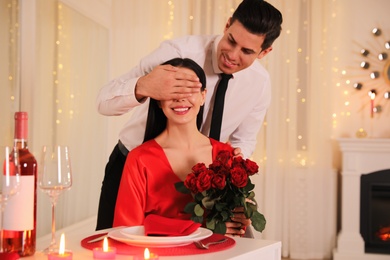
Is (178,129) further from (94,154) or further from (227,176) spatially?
(94,154)

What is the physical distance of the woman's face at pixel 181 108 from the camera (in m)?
2.18

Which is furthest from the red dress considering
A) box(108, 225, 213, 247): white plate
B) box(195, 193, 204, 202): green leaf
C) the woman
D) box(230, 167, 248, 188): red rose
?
box(108, 225, 213, 247): white plate

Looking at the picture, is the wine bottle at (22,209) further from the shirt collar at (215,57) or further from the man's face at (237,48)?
the shirt collar at (215,57)

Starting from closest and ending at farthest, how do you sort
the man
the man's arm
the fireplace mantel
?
1. the man's arm
2. the man
3. the fireplace mantel

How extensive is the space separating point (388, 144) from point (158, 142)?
3628 mm

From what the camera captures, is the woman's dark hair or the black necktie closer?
the woman's dark hair

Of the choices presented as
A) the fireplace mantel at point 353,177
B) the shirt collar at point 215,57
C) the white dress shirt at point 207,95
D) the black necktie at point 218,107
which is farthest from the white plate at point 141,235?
the fireplace mantel at point 353,177

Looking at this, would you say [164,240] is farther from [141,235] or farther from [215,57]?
[215,57]

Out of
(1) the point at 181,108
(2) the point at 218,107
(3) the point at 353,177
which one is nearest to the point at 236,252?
(1) the point at 181,108

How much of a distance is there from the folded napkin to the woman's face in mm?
567

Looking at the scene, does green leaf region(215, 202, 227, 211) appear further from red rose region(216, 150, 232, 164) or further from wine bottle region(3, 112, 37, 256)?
wine bottle region(3, 112, 37, 256)

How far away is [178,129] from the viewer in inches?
87.1

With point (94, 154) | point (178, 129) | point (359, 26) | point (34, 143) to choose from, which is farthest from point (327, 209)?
point (178, 129)

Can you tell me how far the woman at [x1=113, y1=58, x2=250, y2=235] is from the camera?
202cm
